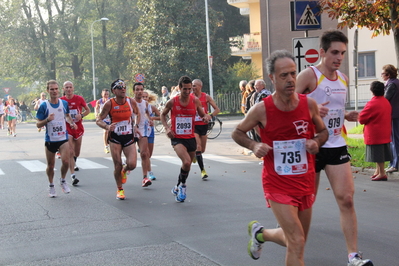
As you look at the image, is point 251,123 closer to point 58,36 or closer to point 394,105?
point 394,105

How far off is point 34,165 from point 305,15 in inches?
326

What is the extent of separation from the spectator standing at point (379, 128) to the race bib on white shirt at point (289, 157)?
6662 millimetres

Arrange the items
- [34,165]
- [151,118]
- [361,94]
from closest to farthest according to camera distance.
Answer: [151,118] → [34,165] → [361,94]

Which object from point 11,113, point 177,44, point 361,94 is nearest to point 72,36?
point 177,44

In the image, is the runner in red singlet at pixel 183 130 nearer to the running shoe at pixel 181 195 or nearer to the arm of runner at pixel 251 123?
the running shoe at pixel 181 195

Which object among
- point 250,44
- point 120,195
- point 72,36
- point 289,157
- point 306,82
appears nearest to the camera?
point 289,157

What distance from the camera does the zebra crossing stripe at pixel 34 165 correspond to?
14.6 metres

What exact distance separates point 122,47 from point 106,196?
5303cm

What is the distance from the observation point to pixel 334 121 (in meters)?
5.53

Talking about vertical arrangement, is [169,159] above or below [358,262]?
below

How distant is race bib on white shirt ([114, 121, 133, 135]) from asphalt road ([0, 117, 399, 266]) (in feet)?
3.76

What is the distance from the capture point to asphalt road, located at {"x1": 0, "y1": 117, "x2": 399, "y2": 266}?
19.4ft

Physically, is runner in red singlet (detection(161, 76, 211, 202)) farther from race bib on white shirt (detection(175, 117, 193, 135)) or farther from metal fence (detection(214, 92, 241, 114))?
metal fence (detection(214, 92, 241, 114))

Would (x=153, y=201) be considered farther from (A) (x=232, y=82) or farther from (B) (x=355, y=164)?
(A) (x=232, y=82)
